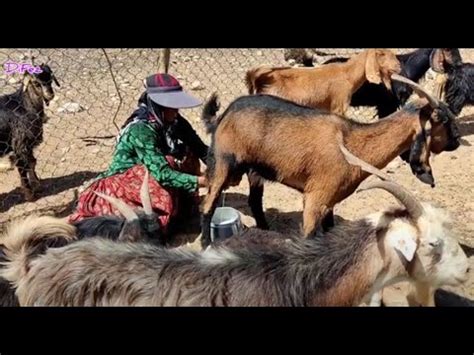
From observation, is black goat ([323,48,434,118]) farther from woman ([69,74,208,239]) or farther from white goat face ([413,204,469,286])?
white goat face ([413,204,469,286])

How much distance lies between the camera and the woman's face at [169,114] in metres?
4.76

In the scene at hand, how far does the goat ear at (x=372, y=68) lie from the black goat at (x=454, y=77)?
1.09 m

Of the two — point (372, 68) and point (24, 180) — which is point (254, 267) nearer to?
point (24, 180)

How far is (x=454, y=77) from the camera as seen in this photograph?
729 centimetres

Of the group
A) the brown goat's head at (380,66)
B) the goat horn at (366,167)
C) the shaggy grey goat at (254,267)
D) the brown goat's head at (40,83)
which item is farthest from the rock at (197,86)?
the shaggy grey goat at (254,267)

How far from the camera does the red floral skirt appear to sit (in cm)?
457

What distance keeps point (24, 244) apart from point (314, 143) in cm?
227

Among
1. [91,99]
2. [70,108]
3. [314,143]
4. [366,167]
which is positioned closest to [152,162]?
[314,143]

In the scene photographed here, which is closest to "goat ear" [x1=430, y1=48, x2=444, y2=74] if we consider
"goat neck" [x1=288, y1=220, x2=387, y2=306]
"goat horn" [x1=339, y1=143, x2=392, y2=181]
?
"goat horn" [x1=339, y1=143, x2=392, y2=181]
